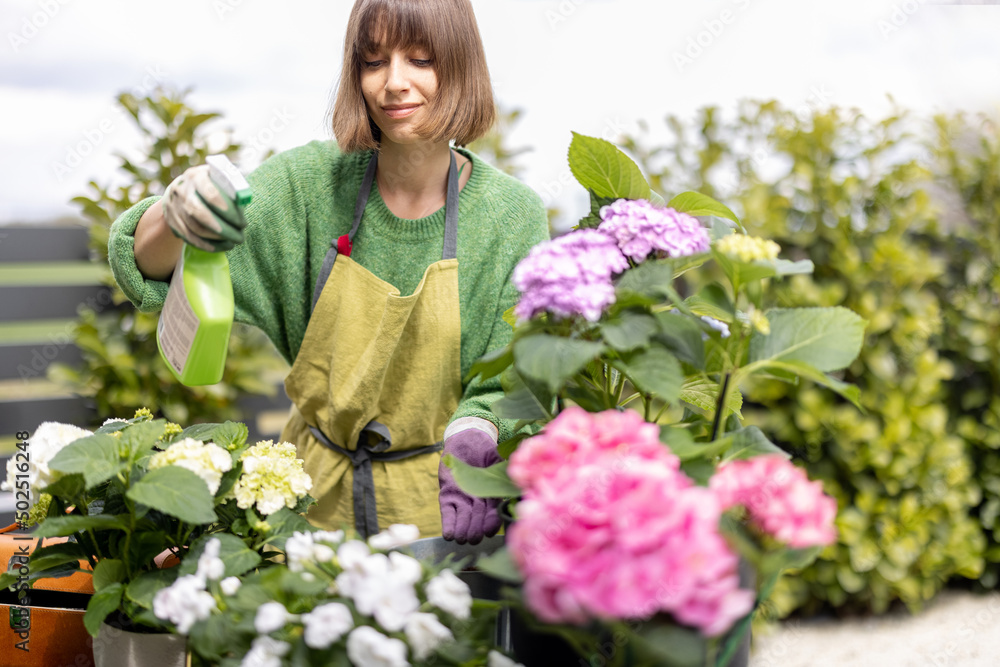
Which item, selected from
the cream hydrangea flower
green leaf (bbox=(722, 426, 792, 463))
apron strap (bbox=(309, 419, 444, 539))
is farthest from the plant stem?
apron strap (bbox=(309, 419, 444, 539))

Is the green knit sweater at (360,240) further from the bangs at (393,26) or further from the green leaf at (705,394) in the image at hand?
the green leaf at (705,394)

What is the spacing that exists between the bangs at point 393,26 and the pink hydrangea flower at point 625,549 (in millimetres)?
750

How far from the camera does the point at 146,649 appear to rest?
0.72 m

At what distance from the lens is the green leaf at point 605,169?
79 cm

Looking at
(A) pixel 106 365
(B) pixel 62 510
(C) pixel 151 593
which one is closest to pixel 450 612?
(C) pixel 151 593

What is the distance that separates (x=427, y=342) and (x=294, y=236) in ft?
0.91

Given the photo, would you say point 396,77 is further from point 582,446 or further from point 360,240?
point 582,446

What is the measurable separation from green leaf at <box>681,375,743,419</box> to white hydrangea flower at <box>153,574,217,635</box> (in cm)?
52

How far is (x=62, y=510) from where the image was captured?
0.79 meters

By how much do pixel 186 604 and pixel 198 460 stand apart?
0.15m

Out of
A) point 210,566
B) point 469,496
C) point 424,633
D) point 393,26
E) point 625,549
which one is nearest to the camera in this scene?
point 625,549

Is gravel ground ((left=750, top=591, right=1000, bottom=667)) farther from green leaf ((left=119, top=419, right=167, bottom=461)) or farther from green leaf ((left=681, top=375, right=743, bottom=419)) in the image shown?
green leaf ((left=119, top=419, right=167, bottom=461))

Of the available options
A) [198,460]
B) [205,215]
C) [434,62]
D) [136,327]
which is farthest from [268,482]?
[136,327]

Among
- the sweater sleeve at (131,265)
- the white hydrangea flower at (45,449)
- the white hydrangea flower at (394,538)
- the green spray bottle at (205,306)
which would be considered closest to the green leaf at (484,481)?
the white hydrangea flower at (394,538)
